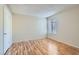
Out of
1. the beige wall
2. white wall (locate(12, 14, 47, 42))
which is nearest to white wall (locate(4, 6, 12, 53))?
white wall (locate(12, 14, 47, 42))

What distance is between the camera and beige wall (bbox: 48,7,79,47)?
3354mm

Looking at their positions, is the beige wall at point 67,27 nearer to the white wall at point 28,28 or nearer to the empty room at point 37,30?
the empty room at point 37,30

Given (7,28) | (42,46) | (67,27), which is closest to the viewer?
(42,46)

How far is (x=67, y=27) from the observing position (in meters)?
3.39

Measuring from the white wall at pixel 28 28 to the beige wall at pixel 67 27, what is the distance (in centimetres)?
46

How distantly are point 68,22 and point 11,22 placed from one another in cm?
169

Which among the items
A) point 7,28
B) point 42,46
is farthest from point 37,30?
point 7,28

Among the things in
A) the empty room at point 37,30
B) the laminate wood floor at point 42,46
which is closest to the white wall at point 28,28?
the empty room at point 37,30

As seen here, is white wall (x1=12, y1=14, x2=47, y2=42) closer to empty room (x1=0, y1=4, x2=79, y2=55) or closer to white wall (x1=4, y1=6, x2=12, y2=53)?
empty room (x1=0, y1=4, x2=79, y2=55)

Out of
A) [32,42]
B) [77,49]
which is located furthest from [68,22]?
[32,42]

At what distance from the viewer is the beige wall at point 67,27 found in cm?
335

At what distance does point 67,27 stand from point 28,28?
1207mm

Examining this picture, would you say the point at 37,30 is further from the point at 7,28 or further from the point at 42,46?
the point at 7,28
